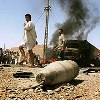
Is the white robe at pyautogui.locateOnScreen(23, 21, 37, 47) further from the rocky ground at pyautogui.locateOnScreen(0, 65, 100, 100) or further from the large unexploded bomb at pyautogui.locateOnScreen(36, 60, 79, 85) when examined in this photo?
the rocky ground at pyautogui.locateOnScreen(0, 65, 100, 100)

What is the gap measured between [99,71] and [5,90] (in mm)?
5752

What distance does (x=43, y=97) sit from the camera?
A: 19.6 ft

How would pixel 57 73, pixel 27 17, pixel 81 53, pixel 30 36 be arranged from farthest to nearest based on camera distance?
pixel 81 53
pixel 30 36
pixel 27 17
pixel 57 73

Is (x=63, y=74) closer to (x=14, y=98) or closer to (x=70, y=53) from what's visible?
(x=14, y=98)

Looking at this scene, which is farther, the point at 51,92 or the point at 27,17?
the point at 27,17

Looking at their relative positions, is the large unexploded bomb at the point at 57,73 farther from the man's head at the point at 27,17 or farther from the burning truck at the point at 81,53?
the burning truck at the point at 81,53

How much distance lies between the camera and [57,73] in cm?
708

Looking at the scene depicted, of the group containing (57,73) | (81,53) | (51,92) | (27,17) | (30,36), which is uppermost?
(27,17)

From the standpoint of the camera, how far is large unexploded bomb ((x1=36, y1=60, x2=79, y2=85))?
266 inches

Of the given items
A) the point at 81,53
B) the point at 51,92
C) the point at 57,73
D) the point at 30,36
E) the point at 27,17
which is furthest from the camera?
the point at 81,53

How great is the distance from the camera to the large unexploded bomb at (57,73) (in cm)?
676

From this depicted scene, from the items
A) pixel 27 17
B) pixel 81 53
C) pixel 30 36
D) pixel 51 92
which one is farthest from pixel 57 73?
pixel 81 53

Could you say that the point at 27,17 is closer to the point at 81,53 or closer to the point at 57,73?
the point at 57,73

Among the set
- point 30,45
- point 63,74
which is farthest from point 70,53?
point 63,74
